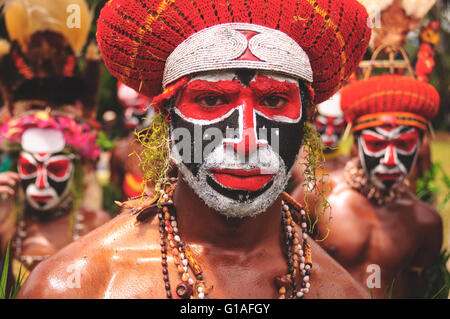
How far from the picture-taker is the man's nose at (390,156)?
170 inches

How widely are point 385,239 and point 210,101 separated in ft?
9.13

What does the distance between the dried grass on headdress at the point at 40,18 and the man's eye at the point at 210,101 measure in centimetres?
290

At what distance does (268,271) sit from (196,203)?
48 centimetres

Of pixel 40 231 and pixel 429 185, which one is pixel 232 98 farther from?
pixel 429 185

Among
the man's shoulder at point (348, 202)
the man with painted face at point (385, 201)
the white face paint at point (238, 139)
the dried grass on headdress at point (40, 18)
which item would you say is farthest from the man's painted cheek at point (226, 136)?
the dried grass on headdress at point (40, 18)

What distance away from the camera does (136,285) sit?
2.25 meters

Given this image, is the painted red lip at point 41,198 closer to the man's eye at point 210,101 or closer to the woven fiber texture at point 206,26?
the woven fiber texture at point 206,26

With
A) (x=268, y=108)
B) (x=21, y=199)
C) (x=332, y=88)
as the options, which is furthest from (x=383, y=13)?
(x=21, y=199)

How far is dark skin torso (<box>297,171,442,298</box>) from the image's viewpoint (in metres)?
4.38

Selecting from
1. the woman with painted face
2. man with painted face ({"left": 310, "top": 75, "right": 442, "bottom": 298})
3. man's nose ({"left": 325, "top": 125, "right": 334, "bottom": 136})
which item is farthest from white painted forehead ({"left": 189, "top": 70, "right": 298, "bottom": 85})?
man's nose ({"left": 325, "top": 125, "right": 334, "bottom": 136})

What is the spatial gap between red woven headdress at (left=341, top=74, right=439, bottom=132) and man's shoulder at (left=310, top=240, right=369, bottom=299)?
2076 millimetres

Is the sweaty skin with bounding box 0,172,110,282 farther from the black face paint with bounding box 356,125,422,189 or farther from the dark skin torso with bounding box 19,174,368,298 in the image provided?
the black face paint with bounding box 356,125,422,189

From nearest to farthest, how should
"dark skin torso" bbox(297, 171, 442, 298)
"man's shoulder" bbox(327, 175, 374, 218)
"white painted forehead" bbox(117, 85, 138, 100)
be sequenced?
"dark skin torso" bbox(297, 171, 442, 298)
"man's shoulder" bbox(327, 175, 374, 218)
"white painted forehead" bbox(117, 85, 138, 100)

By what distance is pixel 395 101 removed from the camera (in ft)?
14.1
